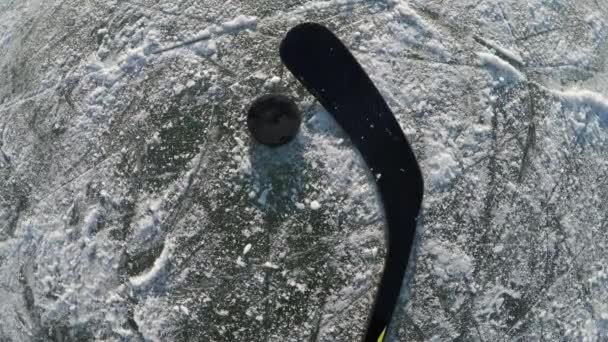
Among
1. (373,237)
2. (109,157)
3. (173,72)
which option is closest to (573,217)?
(373,237)

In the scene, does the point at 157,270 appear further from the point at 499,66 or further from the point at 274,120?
the point at 499,66

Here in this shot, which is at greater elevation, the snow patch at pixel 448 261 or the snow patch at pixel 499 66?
the snow patch at pixel 499 66

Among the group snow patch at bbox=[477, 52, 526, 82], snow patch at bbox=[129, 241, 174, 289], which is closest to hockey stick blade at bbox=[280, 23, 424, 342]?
snow patch at bbox=[477, 52, 526, 82]

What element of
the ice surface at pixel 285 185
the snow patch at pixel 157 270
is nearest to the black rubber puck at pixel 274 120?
the ice surface at pixel 285 185

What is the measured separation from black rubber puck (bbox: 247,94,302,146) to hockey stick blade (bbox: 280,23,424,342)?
0.10 m

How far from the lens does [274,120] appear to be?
1.54m

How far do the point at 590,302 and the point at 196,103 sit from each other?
59.9 inches

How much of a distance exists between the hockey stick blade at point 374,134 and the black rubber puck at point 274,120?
0.10 m

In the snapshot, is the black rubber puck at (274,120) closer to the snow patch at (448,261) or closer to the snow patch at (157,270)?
the snow patch at (157,270)

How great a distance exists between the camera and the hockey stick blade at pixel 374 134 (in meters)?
1.55

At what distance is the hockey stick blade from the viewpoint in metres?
1.55

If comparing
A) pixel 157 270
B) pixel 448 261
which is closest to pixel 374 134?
pixel 448 261

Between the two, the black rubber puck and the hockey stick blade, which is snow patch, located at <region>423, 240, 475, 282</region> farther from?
the black rubber puck

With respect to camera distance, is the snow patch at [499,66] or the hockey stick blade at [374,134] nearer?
the hockey stick blade at [374,134]
